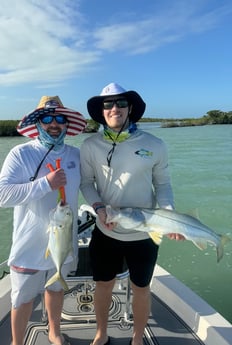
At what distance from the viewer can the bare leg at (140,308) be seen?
270cm

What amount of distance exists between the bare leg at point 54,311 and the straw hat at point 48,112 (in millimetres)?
1225

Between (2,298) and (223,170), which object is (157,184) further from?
(223,170)

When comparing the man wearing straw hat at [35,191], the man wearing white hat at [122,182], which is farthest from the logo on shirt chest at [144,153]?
the man wearing straw hat at [35,191]

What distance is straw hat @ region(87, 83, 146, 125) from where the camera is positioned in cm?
258

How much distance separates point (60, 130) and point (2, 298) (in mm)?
1865

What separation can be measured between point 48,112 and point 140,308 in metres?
1.64

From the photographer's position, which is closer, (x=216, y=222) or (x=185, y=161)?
(x=216, y=222)

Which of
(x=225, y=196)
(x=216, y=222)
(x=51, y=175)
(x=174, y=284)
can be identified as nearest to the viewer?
(x=51, y=175)

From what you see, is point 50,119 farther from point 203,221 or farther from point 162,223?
point 203,221

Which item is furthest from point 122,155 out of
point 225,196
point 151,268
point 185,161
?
point 185,161

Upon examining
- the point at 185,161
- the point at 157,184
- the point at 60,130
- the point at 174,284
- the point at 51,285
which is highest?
the point at 60,130

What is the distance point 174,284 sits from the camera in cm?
371

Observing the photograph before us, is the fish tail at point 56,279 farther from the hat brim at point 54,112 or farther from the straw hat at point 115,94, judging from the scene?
the straw hat at point 115,94

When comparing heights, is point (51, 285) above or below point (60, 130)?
below
